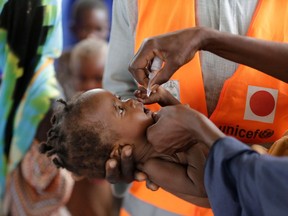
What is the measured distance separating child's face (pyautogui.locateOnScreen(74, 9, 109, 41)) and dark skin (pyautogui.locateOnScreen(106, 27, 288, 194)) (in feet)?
7.11

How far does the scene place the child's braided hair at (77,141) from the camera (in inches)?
54.4

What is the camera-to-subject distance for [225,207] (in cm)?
111

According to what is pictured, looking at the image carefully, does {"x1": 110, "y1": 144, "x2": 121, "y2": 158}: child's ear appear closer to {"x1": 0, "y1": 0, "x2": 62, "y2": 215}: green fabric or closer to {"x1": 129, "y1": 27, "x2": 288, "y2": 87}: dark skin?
{"x1": 129, "y1": 27, "x2": 288, "y2": 87}: dark skin

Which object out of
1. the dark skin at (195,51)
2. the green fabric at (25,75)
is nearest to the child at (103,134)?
the dark skin at (195,51)

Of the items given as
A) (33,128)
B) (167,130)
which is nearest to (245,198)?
(167,130)

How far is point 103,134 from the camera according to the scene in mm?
1398

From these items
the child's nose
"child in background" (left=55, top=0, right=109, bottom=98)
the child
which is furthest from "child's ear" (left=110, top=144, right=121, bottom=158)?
"child in background" (left=55, top=0, right=109, bottom=98)

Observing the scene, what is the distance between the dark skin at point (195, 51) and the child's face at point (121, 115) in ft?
0.34

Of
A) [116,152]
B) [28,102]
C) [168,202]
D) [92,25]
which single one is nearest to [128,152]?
[116,152]

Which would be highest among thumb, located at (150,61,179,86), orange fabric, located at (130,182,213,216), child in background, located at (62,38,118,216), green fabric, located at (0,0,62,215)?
thumb, located at (150,61,179,86)

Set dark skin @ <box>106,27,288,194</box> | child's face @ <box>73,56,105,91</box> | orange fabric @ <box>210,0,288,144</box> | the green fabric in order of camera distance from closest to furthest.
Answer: dark skin @ <box>106,27,288,194</box> → orange fabric @ <box>210,0,288,144</box> → the green fabric → child's face @ <box>73,56,105,91</box>

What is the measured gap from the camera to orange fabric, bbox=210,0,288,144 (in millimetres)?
1503

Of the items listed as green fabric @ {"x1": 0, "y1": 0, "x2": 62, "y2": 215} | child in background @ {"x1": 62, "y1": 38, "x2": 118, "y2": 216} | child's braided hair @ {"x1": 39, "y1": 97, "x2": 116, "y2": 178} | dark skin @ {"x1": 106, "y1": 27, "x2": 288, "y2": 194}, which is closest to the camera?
dark skin @ {"x1": 106, "y1": 27, "x2": 288, "y2": 194}

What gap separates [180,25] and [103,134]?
0.39 m
